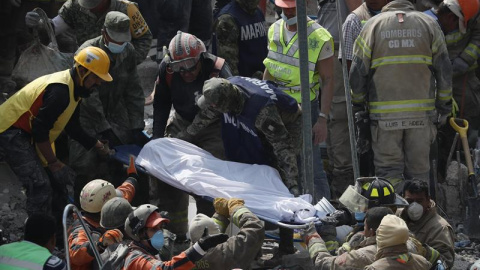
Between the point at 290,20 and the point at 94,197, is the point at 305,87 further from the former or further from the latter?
the point at 290,20

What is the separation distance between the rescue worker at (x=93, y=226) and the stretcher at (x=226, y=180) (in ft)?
1.33

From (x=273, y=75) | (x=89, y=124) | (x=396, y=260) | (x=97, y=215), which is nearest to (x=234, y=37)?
(x=273, y=75)

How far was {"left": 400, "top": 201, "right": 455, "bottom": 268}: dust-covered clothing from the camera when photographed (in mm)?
9484

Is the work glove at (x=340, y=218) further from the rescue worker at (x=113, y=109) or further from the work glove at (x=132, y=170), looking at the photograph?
the rescue worker at (x=113, y=109)

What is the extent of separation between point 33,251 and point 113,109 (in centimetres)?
355

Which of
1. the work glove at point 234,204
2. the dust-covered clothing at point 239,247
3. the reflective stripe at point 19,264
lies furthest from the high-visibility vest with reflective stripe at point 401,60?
the reflective stripe at point 19,264

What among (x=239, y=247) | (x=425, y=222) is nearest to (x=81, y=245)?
(x=239, y=247)

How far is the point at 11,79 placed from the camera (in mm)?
11914

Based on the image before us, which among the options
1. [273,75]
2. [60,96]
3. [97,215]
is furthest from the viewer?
[273,75]

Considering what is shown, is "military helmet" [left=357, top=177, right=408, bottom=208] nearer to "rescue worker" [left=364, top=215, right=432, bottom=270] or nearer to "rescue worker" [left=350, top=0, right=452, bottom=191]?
"rescue worker" [left=364, top=215, right=432, bottom=270]

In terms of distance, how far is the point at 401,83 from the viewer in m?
11.0

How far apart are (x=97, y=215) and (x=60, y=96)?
1.29 m

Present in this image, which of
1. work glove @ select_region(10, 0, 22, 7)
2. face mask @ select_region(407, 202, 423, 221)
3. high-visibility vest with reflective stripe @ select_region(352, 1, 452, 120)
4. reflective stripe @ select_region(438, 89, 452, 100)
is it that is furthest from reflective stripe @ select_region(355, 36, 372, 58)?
work glove @ select_region(10, 0, 22, 7)

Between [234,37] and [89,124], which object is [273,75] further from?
[89,124]
